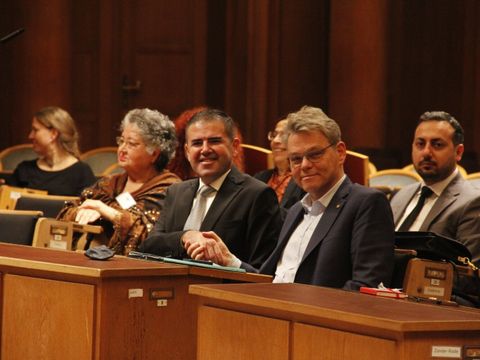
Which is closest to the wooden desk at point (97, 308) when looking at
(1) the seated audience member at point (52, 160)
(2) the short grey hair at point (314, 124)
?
(2) the short grey hair at point (314, 124)

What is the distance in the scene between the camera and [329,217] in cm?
373

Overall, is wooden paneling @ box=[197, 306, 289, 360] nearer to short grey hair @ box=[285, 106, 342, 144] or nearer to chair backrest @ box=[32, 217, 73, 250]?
short grey hair @ box=[285, 106, 342, 144]

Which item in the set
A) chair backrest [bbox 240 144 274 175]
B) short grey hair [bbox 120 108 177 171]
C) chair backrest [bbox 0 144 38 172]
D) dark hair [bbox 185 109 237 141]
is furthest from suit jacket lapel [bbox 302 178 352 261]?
chair backrest [bbox 0 144 38 172]

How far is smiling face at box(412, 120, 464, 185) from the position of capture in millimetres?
4719

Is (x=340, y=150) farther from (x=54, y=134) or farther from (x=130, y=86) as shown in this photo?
(x=130, y=86)

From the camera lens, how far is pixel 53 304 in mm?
3648

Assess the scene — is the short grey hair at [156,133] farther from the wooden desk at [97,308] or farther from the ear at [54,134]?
the ear at [54,134]

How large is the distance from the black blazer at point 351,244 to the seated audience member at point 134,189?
1.47 metres

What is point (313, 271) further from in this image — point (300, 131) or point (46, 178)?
point (46, 178)

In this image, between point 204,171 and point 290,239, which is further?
point 204,171

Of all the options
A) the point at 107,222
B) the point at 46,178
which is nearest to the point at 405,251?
the point at 107,222

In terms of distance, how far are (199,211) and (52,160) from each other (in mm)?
2960

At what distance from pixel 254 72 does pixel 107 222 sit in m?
4.37

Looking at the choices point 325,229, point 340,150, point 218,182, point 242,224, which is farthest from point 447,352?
point 218,182
